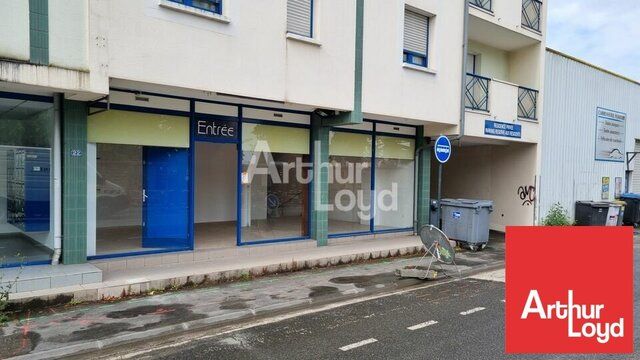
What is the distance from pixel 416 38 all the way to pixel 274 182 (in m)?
5.09

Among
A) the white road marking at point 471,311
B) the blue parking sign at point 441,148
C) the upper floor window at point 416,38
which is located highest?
the upper floor window at point 416,38

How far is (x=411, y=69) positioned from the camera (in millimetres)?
10922

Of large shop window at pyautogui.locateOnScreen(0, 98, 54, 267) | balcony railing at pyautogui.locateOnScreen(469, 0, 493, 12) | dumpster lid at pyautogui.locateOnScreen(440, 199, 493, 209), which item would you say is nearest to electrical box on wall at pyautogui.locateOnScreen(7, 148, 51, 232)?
large shop window at pyautogui.locateOnScreen(0, 98, 54, 267)

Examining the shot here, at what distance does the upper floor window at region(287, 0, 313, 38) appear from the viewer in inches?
351

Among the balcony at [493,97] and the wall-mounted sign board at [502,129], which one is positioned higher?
the balcony at [493,97]

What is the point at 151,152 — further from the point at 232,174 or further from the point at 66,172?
the point at 232,174

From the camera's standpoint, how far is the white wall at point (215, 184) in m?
12.8

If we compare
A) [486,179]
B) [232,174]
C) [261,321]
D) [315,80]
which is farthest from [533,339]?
[486,179]

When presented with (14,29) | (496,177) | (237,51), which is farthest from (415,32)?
(14,29)

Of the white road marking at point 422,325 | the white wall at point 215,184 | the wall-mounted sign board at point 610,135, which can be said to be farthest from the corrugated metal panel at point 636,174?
the white road marking at point 422,325

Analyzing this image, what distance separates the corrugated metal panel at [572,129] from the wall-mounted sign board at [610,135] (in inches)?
10.4

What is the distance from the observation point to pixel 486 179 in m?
16.1

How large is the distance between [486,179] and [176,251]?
38.2ft

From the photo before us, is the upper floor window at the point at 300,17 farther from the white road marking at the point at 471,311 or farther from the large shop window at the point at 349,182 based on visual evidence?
the white road marking at the point at 471,311
